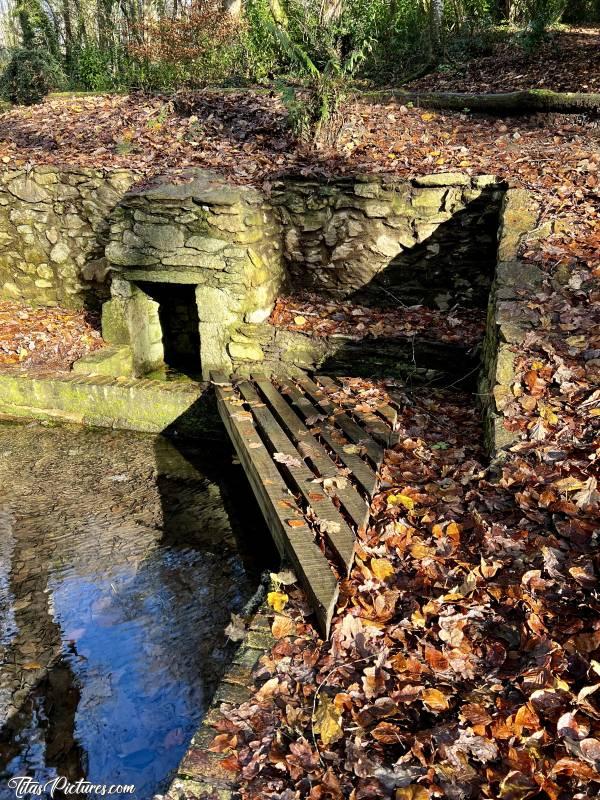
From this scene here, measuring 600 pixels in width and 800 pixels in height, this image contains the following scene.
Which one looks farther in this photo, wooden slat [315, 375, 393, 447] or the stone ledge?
wooden slat [315, 375, 393, 447]

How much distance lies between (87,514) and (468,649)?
2994 mm

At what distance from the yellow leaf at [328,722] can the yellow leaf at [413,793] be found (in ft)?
0.92

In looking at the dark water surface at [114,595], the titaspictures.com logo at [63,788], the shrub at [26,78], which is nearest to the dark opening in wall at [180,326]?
the dark water surface at [114,595]

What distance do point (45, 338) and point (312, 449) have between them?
12.8ft

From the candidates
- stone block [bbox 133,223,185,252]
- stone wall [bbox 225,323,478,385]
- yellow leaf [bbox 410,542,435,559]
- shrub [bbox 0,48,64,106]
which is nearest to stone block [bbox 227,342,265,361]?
stone wall [bbox 225,323,478,385]

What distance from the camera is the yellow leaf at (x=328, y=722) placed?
182 cm

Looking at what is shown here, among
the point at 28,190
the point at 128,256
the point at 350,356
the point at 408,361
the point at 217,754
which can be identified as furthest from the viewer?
the point at 28,190

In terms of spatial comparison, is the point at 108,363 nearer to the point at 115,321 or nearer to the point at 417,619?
the point at 115,321

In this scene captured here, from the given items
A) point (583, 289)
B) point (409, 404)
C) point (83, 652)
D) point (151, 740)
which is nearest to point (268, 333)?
point (409, 404)

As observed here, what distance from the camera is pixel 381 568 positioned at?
2.48m

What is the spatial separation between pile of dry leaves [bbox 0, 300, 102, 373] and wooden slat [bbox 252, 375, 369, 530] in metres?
2.13

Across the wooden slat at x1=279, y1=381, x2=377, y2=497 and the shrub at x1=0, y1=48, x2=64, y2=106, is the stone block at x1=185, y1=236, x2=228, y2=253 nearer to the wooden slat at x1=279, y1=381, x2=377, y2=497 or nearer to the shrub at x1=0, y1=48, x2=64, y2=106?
the wooden slat at x1=279, y1=381, x2=377, y2=497

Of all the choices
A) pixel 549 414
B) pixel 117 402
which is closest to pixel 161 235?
pixel 117 402

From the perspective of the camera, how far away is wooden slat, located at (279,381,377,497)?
3117 millimetres
